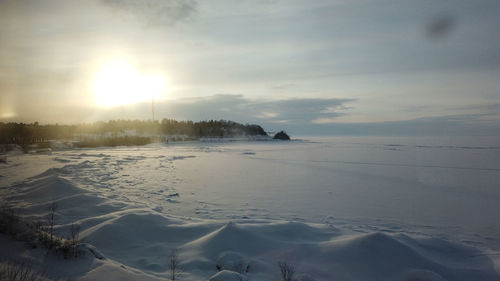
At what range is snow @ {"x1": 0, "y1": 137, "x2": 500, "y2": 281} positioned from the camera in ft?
10.2

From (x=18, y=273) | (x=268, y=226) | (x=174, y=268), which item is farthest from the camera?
(x=268, y=226)

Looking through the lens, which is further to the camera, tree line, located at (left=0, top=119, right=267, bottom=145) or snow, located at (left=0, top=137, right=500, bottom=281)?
tree line, located at (left=0, top=119, right=267, bottom=145)

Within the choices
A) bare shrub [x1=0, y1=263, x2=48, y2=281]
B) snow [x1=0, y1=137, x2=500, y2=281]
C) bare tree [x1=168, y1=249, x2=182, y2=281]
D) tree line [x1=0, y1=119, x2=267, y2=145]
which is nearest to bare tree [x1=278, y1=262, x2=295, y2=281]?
snow [x1=0, y1=137, x2=500, y2=281]

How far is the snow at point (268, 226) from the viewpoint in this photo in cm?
309

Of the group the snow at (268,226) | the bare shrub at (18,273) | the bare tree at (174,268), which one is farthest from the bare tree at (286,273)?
the bare shrub at (18,273)

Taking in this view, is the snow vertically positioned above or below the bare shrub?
below

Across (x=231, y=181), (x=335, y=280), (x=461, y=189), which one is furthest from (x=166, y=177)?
(x=461, y=189)

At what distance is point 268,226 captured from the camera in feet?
14.5

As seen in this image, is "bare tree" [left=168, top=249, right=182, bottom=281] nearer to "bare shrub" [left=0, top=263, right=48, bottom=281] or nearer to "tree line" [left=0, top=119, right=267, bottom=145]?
"bare shrub" [left=0, top=263, right=48, bottom=281]

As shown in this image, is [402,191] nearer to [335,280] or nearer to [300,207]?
[300,207]

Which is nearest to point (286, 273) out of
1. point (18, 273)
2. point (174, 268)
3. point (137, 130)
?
point (174, 268)

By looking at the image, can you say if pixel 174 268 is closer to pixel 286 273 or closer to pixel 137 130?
pixel 286 273

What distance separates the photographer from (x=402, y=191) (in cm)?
760

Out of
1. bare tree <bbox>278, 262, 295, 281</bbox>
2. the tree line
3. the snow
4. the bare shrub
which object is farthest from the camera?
the tree line
